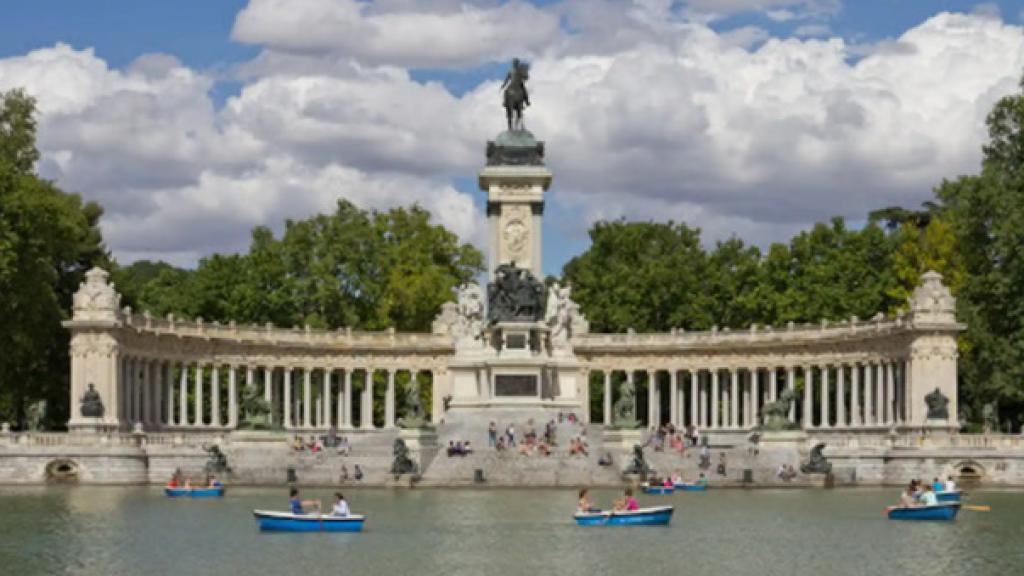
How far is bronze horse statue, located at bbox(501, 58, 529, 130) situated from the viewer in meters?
107

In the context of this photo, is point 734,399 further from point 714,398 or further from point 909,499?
point 909,499

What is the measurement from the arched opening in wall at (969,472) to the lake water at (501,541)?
1396 centimetres

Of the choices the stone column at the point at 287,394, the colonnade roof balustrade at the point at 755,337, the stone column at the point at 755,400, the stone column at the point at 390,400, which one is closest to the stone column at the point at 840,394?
the colonnade roof balustrade at the point at 755,337

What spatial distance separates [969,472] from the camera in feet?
258

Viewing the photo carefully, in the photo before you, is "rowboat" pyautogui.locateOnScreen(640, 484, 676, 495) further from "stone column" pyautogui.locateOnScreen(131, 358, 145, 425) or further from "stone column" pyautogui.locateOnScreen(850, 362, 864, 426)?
"stone column" pyautogui.locateOnScreen(131, 358, 145, 425)

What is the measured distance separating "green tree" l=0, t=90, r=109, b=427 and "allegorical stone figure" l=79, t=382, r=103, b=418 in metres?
5.60

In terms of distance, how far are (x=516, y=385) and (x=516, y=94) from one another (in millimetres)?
18095

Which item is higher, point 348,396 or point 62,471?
point 348,396

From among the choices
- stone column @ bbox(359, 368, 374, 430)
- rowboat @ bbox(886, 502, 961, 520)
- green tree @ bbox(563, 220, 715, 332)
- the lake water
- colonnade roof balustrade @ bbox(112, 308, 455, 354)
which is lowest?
the lake water

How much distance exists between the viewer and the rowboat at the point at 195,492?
225 feet

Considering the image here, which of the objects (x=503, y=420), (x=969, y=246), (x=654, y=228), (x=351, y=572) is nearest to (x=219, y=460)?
(x=503, y=420)

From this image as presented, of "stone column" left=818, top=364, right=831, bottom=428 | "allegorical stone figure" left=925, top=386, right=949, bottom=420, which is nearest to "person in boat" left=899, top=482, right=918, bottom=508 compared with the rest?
"allegorical stone figure" left=925, top=386, right=949, bottom=420

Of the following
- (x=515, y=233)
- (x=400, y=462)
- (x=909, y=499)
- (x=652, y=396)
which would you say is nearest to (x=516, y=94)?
(x=515, y=233)

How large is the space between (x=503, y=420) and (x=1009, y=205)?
87.8 feet
